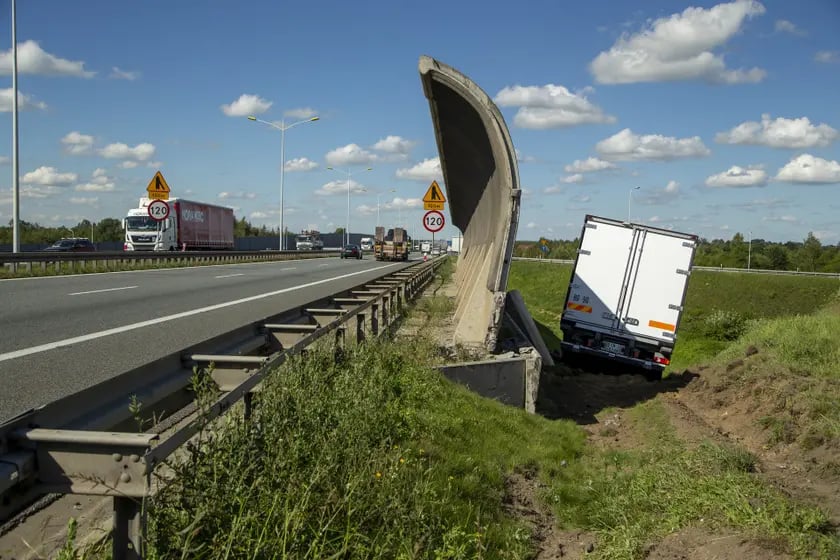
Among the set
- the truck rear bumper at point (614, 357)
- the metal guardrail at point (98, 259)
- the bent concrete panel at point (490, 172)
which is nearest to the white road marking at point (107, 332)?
the bent concrete panel at point (490, 172)

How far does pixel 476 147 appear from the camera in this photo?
1603 centimetres

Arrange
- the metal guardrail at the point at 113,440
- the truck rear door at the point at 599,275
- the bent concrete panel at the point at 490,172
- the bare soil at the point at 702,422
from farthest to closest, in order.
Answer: the truck rear door at the point at 599,275, the bent concrete panel at the point at 490,172, the bare soil at the point at 702,422, the metal guardrail at the point at 113,440

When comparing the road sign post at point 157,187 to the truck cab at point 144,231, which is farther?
the truck cab at point 144,231

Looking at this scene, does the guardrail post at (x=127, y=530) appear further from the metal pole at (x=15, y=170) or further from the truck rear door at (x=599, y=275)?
the metal pole at (x=15, y=170)

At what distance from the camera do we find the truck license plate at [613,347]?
1648 centimetres

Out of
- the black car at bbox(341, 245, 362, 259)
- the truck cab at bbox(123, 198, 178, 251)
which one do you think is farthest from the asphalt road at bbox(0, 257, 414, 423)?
the black car at bbox(341, 245, 362, 259)

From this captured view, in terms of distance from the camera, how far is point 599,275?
17.1m

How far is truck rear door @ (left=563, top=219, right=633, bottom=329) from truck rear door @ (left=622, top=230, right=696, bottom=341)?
0.29 metres

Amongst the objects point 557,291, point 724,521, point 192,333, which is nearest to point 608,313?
point 192,333

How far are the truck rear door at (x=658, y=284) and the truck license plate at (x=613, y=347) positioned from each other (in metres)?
0.43

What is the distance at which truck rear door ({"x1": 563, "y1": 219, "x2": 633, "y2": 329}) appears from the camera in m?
16.7

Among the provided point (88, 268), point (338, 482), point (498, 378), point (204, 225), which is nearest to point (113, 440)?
point (338, 482)

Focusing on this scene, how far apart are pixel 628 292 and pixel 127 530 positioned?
14.8 metres

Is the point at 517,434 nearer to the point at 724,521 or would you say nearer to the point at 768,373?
the point at 724,521
